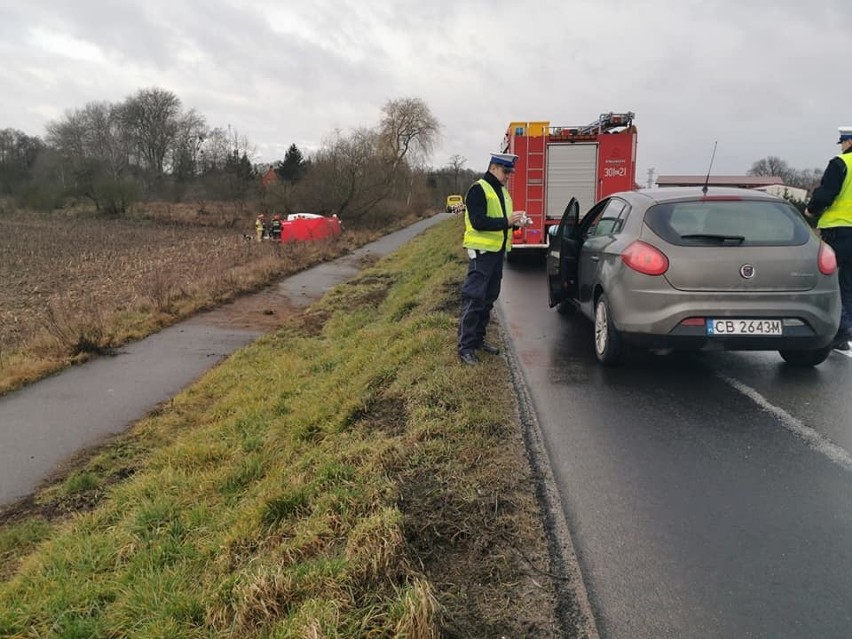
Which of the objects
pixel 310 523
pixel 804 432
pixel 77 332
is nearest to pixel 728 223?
pixel 804 432

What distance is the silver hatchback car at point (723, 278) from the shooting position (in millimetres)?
4957

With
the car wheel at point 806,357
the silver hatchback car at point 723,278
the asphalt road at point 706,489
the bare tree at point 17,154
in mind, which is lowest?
the asphalt road at point 706,489

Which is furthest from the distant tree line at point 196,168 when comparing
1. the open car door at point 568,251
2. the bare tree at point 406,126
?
the open car door at point 568,251

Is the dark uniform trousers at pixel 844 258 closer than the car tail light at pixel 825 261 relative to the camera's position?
No

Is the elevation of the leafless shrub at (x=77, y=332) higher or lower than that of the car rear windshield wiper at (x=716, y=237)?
lower

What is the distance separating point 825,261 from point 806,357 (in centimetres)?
103

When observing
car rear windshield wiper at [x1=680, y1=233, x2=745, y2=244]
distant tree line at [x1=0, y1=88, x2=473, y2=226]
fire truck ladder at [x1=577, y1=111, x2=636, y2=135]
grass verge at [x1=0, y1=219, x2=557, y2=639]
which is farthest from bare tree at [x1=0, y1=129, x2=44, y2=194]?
car rear windshield wiper at [x1=680, y1=233, x2=745, y2=244]

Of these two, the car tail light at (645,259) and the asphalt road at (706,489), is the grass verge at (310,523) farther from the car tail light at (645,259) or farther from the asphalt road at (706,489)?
the car tail light at (645,259)

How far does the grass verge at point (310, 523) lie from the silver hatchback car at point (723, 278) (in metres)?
1.37

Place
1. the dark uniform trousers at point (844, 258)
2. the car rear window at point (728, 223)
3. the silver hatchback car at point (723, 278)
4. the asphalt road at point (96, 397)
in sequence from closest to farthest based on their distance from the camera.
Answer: the silver hatchback car at point (723, 278)
the car rear window at point (728, 223)
the asphalt road at point (96, 397)
the dark uniform trousers at point (844, 258)

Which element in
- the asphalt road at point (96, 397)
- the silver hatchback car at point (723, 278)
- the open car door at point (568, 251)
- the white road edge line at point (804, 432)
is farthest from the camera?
the open car door at point (568, 251)

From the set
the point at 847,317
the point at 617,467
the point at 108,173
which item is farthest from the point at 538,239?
the point at 108,173

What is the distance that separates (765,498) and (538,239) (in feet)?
36.0

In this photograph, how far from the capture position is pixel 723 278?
195 inches
